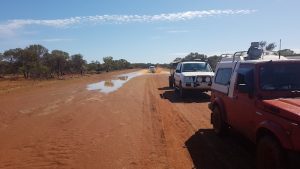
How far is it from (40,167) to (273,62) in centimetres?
485

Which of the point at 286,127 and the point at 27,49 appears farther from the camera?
the point at 27,49

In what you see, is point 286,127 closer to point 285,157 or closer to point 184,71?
point 285,157

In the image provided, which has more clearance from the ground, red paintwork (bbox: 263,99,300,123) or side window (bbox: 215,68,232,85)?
side window (bbox: 215,68,232,85)

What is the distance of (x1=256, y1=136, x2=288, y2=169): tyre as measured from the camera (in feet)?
18.9

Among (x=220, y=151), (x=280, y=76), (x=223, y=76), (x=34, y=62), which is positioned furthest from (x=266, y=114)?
(x=34, y=62)

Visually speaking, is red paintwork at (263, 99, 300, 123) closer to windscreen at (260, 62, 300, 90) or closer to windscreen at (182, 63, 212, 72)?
windscreen at (260, 62, 300, 90)

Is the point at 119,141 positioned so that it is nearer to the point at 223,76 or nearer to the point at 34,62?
the point at 223,76

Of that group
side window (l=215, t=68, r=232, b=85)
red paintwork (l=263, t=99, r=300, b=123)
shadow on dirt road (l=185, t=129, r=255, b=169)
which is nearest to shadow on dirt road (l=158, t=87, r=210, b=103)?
side window (l=215, t=68, r=232, b=85)

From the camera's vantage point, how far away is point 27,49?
68.9 meters

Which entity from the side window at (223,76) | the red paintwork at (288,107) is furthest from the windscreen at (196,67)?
the red paintwork at (288,107)

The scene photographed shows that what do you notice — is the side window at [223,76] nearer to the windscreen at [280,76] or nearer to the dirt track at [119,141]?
the dirt track at [119,141]

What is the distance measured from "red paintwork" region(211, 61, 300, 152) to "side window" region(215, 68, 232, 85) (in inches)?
18.4

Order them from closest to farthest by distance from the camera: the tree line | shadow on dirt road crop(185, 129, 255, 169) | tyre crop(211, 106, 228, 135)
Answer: shadow on dirt road crop(185, 129, 255, 169), tyre crop(211, 106, 228, 135), the tree line

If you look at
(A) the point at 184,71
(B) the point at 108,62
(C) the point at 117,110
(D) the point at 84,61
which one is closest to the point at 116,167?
(C) the point at 117,110
